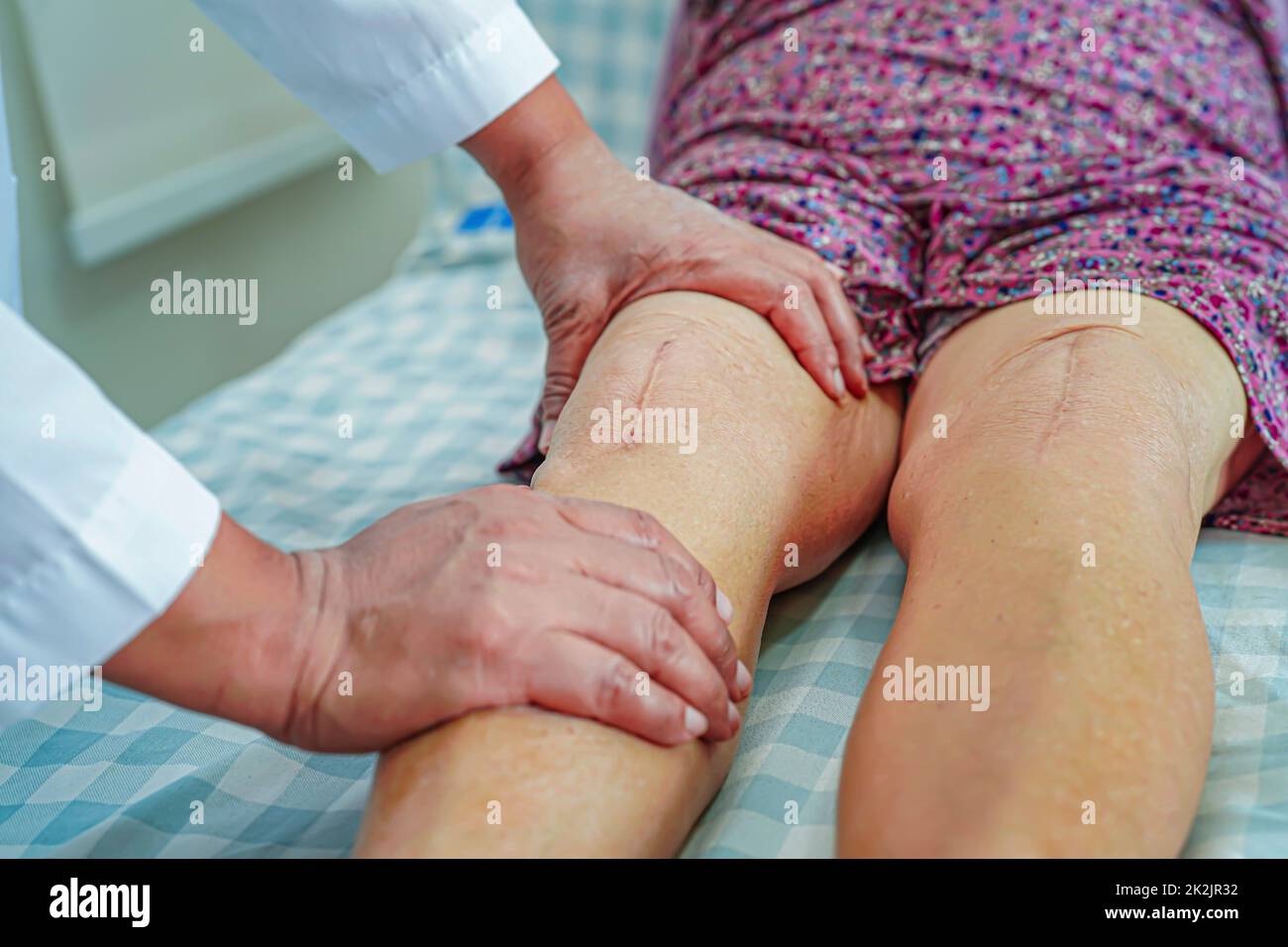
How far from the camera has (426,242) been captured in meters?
1.99

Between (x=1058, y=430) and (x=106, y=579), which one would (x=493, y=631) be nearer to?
(x=106, y=579)

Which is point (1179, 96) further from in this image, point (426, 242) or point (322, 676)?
point (426, 242)

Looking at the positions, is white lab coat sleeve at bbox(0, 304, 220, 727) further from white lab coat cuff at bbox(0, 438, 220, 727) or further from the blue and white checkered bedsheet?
the blue and white checkered bedsheet

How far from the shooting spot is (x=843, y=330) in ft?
3.29

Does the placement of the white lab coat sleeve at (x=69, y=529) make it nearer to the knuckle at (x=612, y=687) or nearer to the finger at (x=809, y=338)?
the knuckle at (x=612, y=687)

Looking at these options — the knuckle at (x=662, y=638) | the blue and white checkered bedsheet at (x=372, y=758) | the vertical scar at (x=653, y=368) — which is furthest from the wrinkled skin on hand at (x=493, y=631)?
the vertical scar at (x=653, y=368)

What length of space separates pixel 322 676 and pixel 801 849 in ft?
0.93

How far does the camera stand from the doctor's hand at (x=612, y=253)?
1000 millimetres

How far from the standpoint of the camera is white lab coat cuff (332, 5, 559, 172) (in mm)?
1076

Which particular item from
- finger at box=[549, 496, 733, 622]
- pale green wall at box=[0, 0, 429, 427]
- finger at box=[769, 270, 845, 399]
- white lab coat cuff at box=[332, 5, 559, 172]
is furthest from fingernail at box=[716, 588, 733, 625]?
pale green wall at box=[0, 0, 429, 427]

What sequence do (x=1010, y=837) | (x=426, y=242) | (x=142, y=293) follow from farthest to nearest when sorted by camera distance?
(x=142, y=293), (x=426, y=242), (x=1010, y=837)
